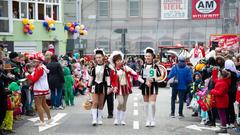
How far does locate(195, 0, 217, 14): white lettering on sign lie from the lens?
3705 centimetres

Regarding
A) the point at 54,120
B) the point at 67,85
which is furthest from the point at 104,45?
the point at 54,120

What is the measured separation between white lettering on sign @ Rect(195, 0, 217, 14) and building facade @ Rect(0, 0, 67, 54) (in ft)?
46.2

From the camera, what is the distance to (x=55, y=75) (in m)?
13.2

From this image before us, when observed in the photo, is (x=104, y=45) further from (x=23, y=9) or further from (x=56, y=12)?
(x=23, y=9)

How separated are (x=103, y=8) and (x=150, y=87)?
101 ft

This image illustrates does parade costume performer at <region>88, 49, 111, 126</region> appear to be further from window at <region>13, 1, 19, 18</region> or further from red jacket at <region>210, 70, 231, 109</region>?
window at <region>13, 1, 19, 18</region>

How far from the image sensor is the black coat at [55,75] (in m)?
13.2

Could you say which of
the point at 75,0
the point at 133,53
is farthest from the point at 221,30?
the point at 75,0

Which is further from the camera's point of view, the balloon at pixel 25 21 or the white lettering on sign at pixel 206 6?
the white lettering on sign at pixel 206 6

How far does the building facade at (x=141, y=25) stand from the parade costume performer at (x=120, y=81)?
2795 centimetres

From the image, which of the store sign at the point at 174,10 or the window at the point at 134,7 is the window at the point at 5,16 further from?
the store sign at the point at 174,10

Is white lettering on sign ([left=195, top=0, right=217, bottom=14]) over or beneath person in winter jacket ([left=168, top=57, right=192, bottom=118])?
over

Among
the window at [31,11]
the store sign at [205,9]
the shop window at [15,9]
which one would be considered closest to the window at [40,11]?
the window at [31,11]

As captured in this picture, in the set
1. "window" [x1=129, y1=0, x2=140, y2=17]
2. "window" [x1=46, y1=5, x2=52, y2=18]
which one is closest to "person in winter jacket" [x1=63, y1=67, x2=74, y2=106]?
"window" [x1=46, y1=5, x2=52, y2=18]
